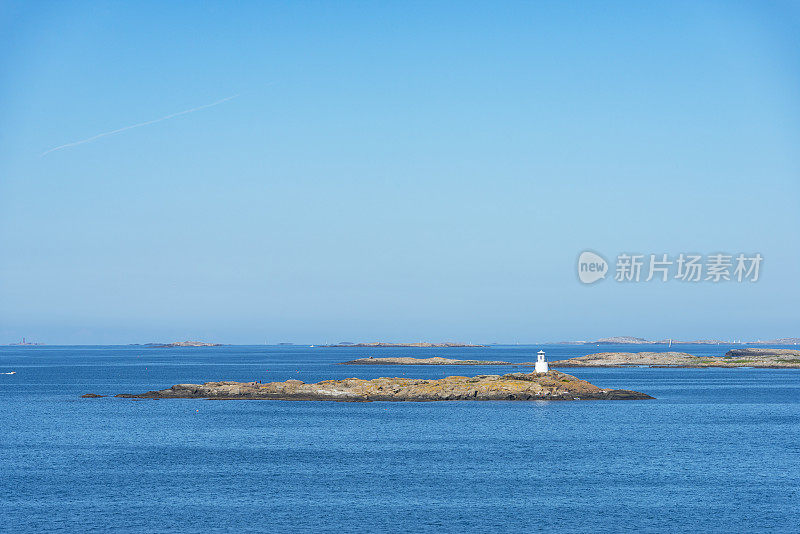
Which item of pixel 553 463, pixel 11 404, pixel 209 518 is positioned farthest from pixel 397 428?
pixel 11 404

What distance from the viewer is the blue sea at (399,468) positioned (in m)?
41.7

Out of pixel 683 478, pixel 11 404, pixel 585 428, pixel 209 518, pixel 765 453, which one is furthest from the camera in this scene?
pixel 11 404

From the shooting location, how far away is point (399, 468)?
5578 cm

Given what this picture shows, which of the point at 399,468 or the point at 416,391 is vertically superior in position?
the point at 416,391

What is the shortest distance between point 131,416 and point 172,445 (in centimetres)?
2349

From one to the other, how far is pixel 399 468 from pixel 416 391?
163 ft

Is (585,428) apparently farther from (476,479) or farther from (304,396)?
(304,396)

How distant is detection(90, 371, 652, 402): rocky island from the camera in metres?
105

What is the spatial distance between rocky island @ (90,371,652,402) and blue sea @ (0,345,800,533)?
21.1 feet

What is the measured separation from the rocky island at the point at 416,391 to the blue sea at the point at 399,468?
6443 mm

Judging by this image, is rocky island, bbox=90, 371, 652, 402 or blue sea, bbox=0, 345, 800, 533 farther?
rocky island, bbox=90, 371, 652, 402

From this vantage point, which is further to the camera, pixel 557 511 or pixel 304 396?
pixel 304 396

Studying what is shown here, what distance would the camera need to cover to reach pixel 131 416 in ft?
287

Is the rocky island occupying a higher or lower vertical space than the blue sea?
higher
